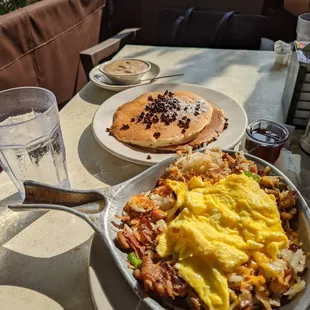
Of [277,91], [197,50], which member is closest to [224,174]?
[277,91]

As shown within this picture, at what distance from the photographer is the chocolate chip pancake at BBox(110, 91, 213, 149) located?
130 centimetres

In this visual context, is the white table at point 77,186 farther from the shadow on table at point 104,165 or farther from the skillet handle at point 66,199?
the skillet handle at point 66,199

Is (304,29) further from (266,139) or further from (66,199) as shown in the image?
(66,199)

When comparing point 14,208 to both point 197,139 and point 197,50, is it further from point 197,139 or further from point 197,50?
point 197,50

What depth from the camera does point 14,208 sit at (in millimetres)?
852

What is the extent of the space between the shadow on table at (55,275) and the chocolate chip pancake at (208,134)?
1.65ft

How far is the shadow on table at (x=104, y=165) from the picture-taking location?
123 cm

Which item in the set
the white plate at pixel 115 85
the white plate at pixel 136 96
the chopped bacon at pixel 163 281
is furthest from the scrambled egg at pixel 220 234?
the white plate at pixel 115 85

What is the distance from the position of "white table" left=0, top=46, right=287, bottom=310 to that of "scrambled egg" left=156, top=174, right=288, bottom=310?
0.22m

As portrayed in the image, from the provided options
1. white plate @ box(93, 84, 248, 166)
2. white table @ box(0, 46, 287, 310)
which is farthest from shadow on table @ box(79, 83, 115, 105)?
white plate @ box(93, 84, 248, 166)

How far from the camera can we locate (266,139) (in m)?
1.18

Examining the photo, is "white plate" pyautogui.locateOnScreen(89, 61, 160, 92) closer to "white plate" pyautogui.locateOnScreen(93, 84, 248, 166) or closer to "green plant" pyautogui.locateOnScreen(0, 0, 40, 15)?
"white plate" pyautogui.locateOnScreen(93, 84, 248, 166)

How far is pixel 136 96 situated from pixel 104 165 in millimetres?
532

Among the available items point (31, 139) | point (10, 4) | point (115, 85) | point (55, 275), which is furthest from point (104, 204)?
point (10, 4)
